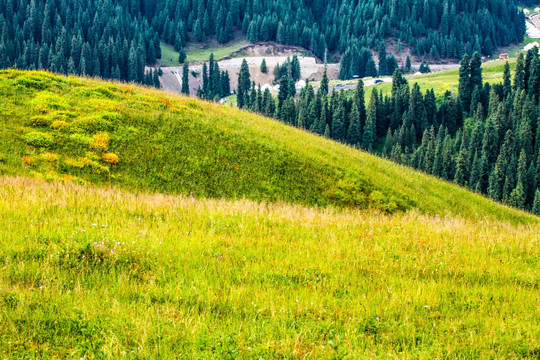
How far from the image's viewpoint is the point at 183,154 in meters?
25.9

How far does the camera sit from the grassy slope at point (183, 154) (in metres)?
23.3

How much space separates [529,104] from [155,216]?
15608 centimetres

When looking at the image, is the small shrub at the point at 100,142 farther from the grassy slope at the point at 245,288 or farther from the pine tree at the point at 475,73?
the pine tree at the point at 475,73

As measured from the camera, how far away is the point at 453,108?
161m

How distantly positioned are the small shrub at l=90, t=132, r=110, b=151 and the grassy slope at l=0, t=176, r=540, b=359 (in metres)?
13.0

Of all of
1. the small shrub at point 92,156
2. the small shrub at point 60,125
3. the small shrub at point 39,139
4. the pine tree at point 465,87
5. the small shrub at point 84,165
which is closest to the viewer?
the small shrub at point 84,165

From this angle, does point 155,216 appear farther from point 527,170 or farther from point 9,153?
point 527,170

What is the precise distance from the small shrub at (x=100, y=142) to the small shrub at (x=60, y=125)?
1.79 m

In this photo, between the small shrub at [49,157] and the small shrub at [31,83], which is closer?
the small shrub at [49,157]

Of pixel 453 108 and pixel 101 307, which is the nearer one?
pixel 101 307

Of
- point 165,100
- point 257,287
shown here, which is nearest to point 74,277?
point 257,287

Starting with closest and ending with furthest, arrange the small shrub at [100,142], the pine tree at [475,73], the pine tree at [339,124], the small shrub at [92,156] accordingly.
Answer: the small shrub at [92,156], the small shrub at [100,142], the pine tree at [339,124], the pine tree at [475,73]

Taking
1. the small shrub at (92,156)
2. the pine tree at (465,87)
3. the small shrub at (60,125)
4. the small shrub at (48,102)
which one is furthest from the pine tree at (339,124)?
the small shrub at (92,156)

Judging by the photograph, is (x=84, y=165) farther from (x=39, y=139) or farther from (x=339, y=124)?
(x=339, y=124)
